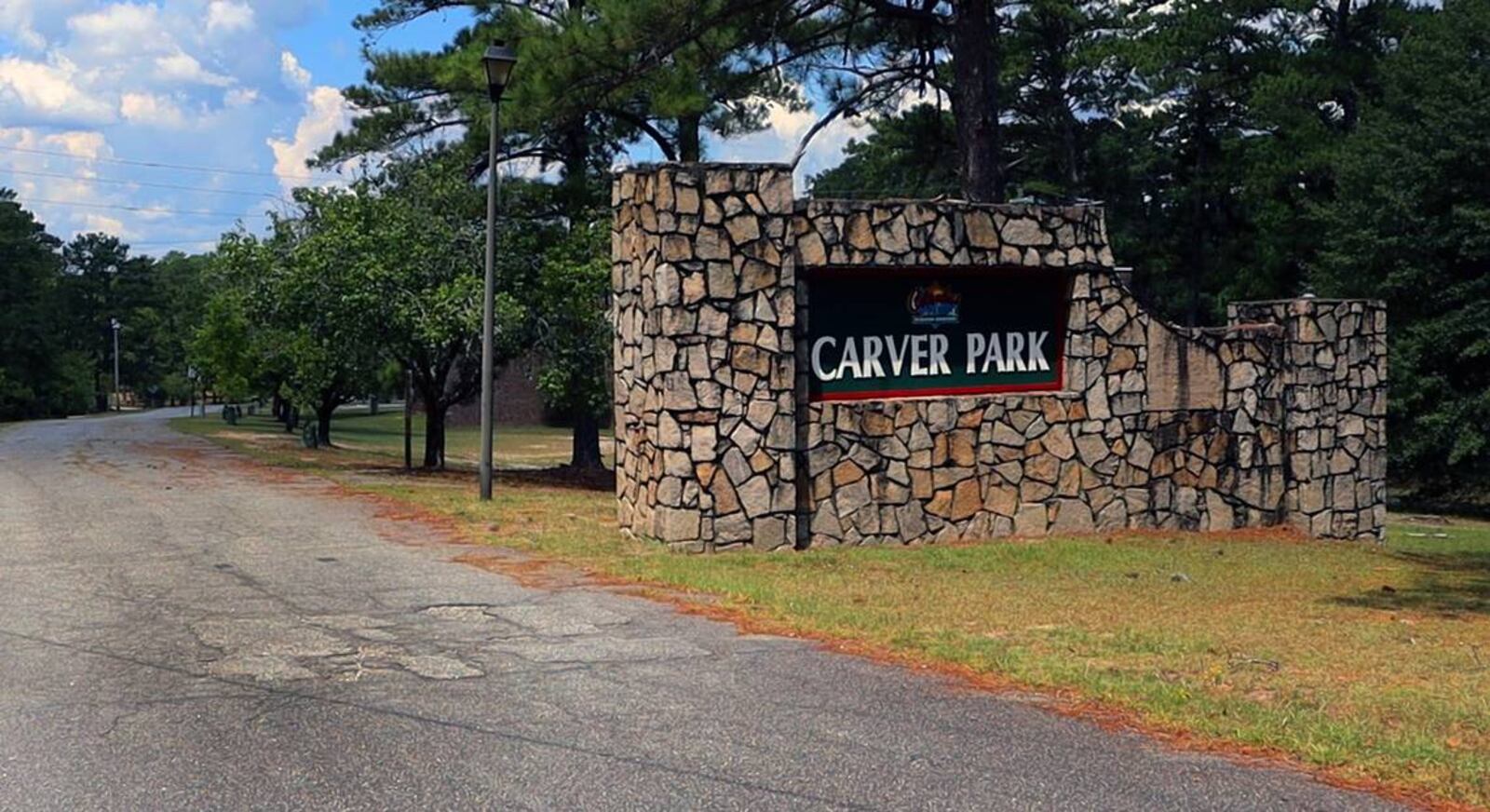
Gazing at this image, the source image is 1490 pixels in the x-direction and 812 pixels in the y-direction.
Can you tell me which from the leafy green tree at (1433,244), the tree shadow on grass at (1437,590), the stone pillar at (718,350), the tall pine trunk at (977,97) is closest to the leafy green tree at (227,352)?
the tall pine trunk at (977,97)

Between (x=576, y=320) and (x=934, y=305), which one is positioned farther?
(x=576, y=320)

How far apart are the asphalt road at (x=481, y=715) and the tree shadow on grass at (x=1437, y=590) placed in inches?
224

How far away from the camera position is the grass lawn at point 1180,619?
685 centimetres

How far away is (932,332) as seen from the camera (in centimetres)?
1512

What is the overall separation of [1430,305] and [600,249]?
19280mm

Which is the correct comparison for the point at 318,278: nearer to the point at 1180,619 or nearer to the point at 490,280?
the point at 490,280

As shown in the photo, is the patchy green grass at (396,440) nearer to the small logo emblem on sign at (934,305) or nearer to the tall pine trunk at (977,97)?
the tall pine trunk at (977,97)

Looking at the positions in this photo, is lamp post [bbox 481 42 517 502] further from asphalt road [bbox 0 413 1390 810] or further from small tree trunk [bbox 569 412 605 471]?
small tree trunk [bbox 569 412 605 471]

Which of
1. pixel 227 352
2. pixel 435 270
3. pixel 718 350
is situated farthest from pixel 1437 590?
pixel 227 352

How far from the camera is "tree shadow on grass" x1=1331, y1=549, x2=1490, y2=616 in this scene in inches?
462

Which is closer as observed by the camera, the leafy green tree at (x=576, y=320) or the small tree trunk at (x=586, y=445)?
the leafy green tree at (x=576, y=320)

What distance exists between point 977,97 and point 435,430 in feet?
43.2

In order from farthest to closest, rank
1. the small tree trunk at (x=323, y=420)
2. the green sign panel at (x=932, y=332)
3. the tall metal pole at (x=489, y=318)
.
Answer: the small tree trunk at (x=323, y=420) → the tall metal pole at (x=489, y=318) → the green sign panel at (x=932, y=332)

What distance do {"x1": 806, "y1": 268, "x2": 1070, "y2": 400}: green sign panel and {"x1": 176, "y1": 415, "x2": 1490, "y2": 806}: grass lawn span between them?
1720mm
